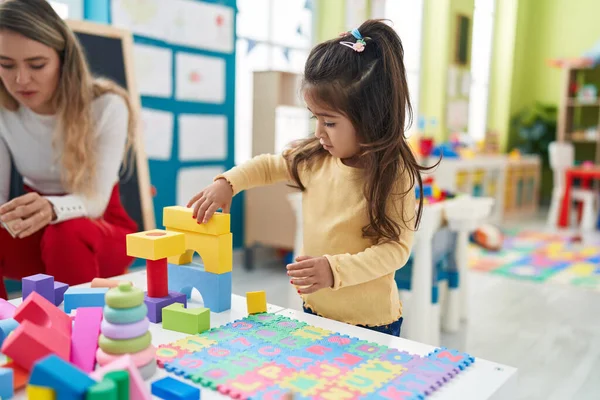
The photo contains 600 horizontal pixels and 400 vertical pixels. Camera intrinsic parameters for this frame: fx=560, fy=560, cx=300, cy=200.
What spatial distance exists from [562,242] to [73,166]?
141 inches

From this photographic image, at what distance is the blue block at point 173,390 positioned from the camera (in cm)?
63

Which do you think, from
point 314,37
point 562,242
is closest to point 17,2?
point 314,37

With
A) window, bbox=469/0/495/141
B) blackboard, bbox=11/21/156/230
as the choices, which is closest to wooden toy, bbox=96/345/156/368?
blackboard, bbox=11/21/156/230

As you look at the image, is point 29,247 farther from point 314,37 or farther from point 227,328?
point 314,37

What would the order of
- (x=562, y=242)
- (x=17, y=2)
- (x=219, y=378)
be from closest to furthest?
(x=219, y=378) < (x=17, y=2) < (x=562, y=242)

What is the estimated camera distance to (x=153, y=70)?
257 cm

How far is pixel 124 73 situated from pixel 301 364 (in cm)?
172

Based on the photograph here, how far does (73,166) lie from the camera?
1.44 metres

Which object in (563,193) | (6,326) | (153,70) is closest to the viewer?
(6,326)

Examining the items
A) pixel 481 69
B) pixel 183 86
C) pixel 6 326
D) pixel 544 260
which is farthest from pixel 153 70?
pixel 481 69

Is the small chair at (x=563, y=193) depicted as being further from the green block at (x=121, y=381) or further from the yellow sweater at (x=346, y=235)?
the green block at (x=121, y=381)

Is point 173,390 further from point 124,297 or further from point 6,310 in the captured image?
point 6,310

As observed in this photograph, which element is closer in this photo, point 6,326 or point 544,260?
point 6,326

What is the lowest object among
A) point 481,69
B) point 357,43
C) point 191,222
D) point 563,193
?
point 563,193
